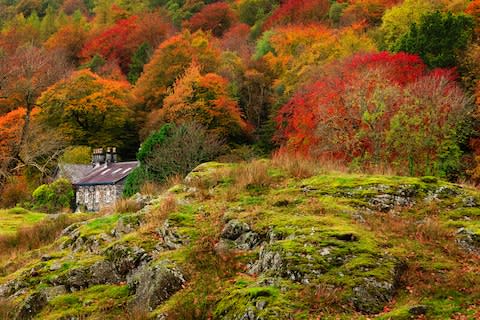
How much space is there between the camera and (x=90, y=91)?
62.7 metres

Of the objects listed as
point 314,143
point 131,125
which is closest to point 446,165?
point 314,143

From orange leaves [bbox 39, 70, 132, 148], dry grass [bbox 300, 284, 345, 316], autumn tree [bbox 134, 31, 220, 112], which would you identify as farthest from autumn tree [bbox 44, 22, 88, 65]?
dry grass [bbox 300, 284, 345, 316]

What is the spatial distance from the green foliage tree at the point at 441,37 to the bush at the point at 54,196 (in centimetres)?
3089

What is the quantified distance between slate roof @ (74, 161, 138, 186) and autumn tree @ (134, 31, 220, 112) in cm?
824

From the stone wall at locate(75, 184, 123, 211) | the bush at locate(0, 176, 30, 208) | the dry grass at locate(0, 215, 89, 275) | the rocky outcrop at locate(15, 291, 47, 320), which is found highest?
the rocky outcrop at locate(15, 291, 47, 320)

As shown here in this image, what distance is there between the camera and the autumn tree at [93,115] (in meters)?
60.5

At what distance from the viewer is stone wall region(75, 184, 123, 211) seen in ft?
172

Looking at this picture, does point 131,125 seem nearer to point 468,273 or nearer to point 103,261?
point 103,261

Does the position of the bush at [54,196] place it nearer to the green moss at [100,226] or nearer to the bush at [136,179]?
the bush at [136,179]

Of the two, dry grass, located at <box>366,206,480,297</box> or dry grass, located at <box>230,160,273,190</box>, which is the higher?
dry grass, located at <box>230,160,273,190</box>

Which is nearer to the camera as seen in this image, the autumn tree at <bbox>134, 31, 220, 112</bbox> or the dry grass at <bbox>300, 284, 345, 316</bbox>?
the dry grass at <bbox>300, 284, 345, 316</bbox>

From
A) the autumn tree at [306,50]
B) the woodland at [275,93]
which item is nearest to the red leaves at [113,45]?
the woodland at [275,93]

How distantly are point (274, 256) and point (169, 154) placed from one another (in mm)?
31127

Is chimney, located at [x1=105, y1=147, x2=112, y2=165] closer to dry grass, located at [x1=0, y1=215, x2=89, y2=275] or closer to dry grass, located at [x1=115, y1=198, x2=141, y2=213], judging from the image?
dry grass, located at [x1=0, y1=215, x2=89, y2=275]
